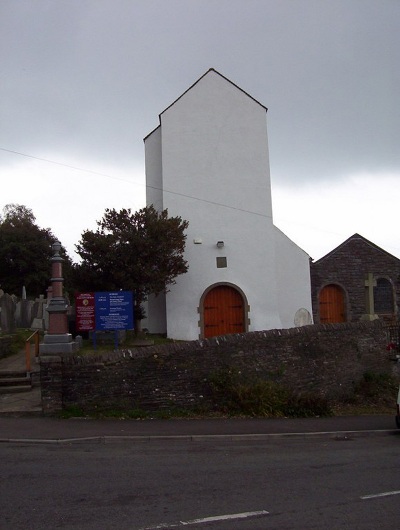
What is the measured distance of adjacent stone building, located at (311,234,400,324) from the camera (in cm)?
2639

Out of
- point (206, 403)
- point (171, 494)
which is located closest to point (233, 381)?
point (206, 403)

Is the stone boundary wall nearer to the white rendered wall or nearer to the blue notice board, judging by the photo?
the blue notice board

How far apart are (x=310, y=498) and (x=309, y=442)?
4624mm

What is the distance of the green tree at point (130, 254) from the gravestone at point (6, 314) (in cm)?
340

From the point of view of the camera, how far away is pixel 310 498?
6.81m

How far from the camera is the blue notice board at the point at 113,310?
1592 centimetres

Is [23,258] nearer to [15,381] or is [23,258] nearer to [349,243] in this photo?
[349,243]

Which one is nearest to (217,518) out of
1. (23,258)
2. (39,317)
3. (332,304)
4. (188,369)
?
(188,369)

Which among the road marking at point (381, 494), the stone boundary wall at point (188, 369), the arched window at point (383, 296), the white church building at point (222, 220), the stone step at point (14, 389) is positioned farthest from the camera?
the arched window at point (383, 296)

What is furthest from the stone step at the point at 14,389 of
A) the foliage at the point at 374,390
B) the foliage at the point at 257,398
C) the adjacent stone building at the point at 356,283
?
the adjacent stone building at the point at 356,283

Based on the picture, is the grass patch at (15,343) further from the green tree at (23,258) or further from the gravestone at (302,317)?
the green tree at (23,258)

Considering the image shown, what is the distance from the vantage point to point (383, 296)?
2717 cm

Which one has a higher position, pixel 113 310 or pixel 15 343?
pixel 113 310

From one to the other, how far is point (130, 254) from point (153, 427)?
9531 mm
